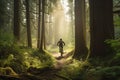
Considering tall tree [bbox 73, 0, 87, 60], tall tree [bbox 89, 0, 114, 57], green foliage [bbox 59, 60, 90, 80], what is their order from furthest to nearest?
tall tree [bbox 73, 0, 87, 60]
tall tree [bbox 89, 0, 114, 57]
green foliage [bbox 59, 60, 90, 80]

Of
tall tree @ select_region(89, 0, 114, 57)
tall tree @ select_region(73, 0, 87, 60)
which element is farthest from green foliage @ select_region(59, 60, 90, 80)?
tall tree @ select_region(73, 0, 87, 60)

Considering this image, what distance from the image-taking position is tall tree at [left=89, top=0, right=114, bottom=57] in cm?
1071

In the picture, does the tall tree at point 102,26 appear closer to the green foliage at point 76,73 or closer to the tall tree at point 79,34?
the green foliage at point 76,73

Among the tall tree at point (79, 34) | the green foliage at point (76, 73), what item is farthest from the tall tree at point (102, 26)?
the tall tree at point (79, 34)

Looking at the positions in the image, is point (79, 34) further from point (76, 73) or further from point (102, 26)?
point (76, 73)

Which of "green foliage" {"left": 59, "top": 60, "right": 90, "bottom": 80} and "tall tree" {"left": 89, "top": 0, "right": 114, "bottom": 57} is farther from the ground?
"tall tree" {"left": 89, "top": 0, "right": 114, "bottom": 57}

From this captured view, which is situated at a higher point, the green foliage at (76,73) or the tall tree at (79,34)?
the tall tree at (79,34)

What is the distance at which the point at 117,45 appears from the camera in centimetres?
608

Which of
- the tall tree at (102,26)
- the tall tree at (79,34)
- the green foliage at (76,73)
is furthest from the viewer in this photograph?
the tall tree at (79,34)

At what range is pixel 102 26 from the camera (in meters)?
10.8

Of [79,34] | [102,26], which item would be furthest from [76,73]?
[79,34]

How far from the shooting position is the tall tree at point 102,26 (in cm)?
1071

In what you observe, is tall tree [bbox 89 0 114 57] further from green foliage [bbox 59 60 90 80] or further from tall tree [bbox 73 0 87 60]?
tall tree [bbox 73 0 87 60]

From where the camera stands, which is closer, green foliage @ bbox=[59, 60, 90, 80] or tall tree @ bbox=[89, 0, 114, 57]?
green foliage @ bbox=[59, 60, 90, 80]
